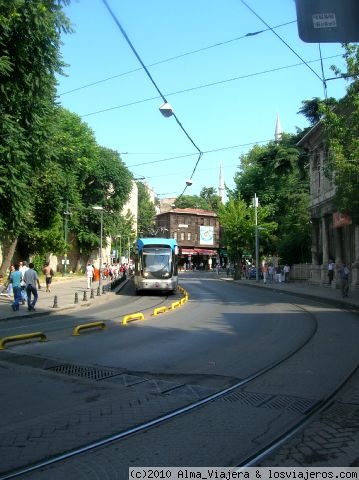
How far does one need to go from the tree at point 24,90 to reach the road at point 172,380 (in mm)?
7446

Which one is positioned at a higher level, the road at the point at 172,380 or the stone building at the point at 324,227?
the stone building at the point at 324,227

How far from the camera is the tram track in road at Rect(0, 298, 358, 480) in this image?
475cm

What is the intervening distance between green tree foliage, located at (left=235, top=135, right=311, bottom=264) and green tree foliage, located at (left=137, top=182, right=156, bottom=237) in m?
54.7

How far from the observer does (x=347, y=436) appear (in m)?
5.48

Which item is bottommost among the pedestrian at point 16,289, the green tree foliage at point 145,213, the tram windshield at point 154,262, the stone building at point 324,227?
the pedestrian at point 16,289

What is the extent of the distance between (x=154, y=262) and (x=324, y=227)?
16.2 meters

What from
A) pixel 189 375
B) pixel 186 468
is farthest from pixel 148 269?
pixel 186 468

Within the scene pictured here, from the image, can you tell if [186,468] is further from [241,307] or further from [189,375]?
[241,307]

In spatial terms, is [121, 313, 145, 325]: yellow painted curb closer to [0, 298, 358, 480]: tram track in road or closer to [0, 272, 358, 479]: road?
[0, 272, 358, 479]: road

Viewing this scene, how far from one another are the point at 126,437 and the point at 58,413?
49.1 inches

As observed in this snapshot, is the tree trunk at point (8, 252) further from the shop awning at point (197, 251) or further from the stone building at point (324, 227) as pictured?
the shop awning at point (197, 251)

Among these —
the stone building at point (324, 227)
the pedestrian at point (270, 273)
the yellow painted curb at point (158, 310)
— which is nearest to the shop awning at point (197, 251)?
the pedestrian at point (270, 273)

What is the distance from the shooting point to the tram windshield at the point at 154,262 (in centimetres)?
2906

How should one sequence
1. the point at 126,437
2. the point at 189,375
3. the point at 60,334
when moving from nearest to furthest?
the point at 126,437
the point at 189,375
the point at 60,334
